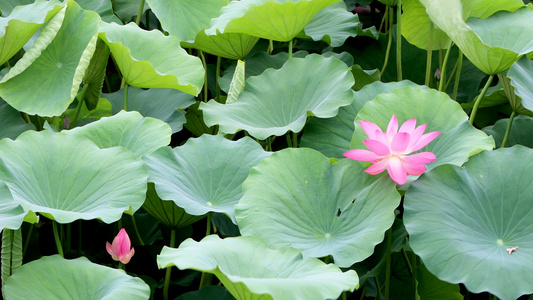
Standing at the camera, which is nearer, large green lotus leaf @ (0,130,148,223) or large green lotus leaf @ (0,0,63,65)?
large green lotus leaf @ (0,130,148,223)

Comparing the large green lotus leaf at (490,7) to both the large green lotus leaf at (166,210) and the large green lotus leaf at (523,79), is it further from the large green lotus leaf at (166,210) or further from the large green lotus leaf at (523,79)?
the large green lotus leaf at (166,210)

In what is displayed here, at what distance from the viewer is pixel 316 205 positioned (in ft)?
3.69

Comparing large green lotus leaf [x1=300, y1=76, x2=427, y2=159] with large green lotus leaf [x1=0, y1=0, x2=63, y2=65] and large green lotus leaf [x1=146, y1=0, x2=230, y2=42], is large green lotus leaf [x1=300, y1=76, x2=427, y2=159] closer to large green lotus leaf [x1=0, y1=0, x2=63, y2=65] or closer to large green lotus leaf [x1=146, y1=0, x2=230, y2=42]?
large green lotus leaf [x1=146, y1=0, x2=230, y2=42]

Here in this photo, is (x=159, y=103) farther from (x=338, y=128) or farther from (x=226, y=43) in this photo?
(x=338, y=128)

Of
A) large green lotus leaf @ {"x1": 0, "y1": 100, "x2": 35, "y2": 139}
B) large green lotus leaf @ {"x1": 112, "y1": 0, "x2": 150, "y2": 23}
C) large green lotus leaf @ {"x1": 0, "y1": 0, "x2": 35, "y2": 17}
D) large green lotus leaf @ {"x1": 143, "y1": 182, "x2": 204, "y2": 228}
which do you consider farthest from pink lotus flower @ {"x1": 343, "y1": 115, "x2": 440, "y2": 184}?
large green lotus leaf @ {"x1": 0, "y1": 0, "x2": 35, "y2": 17}

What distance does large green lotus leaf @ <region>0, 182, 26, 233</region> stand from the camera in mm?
948

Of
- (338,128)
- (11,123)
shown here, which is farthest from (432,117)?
(11,123)

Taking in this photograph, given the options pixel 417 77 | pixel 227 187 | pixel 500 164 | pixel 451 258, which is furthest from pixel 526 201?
pixel 417 77

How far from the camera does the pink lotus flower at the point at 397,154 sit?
1.02 m

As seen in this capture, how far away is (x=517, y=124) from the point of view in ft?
4.96

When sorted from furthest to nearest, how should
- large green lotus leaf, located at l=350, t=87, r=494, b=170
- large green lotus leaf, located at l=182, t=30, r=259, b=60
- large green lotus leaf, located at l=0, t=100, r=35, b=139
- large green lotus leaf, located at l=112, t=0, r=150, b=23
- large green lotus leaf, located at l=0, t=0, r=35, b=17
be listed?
large green lotus leaf, located at l=112, t=0, r=150, b=23 < large green lotus leaf, located at l=0, t=0, r=35, b=17 < large green lotus leaf, located at l=182, t=30, r=259, b=60 < large green lotus leaf, located at l=0, t=100, r=35, b=139 < large green lotus leaf, located at l=350, t=87, r=494, b=170

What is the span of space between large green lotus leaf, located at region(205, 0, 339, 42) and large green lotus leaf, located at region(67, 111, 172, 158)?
0.33 m

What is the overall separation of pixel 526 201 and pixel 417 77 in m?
0.94

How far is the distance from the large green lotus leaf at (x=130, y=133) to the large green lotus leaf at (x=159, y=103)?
19 centimetres
